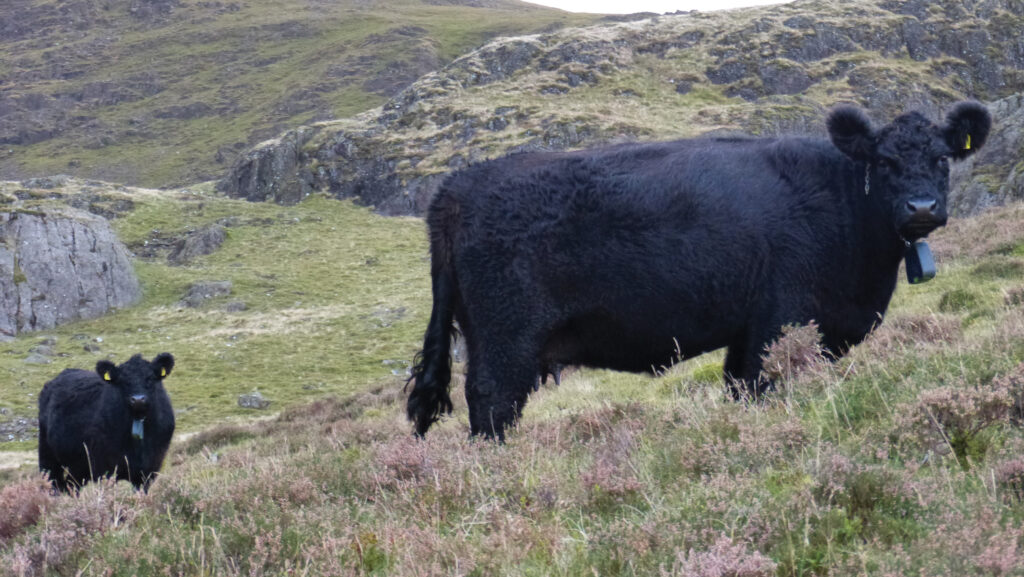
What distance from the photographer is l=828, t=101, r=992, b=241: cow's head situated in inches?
251

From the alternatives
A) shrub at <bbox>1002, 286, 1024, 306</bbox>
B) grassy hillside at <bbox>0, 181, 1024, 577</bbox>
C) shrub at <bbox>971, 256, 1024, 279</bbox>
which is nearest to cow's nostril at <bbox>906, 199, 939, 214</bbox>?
grassy hillside at <bbox>0, 181, 1024, 577</bbox>

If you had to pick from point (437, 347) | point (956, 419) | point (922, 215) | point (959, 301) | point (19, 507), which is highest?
point (922, 215)

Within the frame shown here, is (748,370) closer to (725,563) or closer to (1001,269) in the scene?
(725,563)

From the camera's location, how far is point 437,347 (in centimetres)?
751

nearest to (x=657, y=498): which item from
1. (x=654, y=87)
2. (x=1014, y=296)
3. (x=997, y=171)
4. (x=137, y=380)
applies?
(x=1014, y=296)

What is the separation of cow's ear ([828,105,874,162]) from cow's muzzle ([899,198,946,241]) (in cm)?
65

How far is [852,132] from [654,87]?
295ft

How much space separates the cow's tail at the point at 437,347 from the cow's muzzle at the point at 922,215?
360 cm

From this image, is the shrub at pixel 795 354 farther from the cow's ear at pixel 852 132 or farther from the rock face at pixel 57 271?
the rock face at pixel 57 271

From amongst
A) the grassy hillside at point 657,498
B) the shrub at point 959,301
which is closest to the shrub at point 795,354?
the grassy hillside at point 657,498

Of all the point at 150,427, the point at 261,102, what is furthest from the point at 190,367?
the point at 261,102

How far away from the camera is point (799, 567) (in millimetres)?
3061

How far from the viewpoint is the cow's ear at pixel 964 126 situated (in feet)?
22.6

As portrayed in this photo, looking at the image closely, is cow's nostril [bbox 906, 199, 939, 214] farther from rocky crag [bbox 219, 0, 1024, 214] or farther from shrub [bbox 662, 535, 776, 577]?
rocky crag [bbox 219, 0, 1024, 214]
